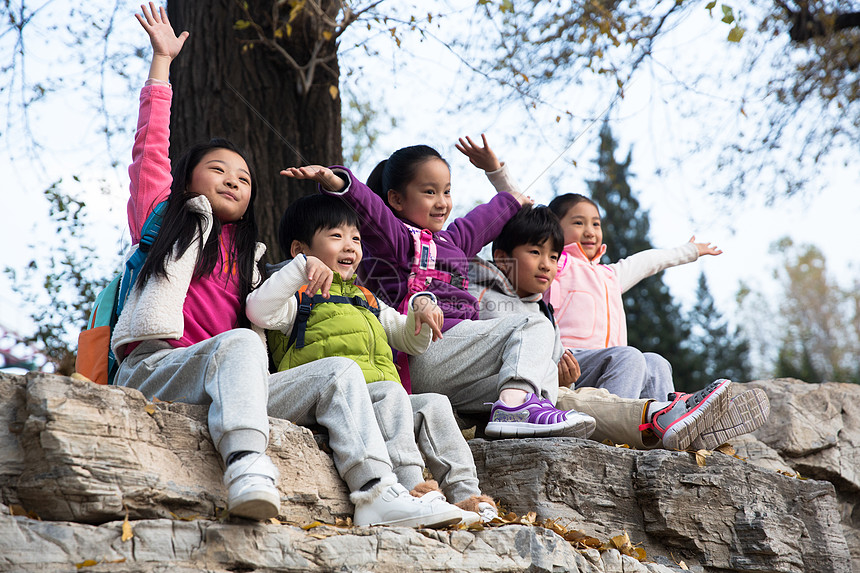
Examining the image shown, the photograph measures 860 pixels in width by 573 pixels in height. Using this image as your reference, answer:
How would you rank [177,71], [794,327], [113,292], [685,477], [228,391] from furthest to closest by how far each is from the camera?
[794,327]
[177,71]
[685,477]
[113,292]
[228,391]

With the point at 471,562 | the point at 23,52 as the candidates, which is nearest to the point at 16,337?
the point at 23,52

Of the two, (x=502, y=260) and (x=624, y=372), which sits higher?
(x=502, y=260)

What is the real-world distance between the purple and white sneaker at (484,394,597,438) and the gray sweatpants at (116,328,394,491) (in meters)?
0.82

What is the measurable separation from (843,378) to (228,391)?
19.1 m

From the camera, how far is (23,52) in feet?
16.8

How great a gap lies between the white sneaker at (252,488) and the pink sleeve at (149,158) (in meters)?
1.53

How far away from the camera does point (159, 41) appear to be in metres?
3.69

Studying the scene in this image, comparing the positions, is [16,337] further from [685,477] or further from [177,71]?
[685,477]

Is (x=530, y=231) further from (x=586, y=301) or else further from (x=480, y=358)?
(x=480, y=358)

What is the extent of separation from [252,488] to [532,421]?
1.54 metres

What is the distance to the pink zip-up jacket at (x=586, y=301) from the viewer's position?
4.73 m

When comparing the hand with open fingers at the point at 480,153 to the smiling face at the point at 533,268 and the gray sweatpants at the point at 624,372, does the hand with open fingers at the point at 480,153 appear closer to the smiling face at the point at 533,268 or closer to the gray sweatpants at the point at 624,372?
the smiling face at the point at 533,268

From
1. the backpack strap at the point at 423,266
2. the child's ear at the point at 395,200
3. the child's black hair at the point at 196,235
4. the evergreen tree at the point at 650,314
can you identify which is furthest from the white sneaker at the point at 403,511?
the evergreen tree at the point at 650,314

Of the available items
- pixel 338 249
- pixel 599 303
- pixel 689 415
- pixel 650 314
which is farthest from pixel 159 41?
pixel 650 314
